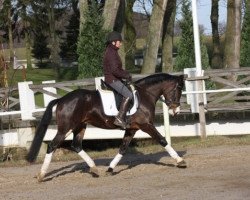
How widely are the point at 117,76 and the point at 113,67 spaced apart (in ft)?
0.60

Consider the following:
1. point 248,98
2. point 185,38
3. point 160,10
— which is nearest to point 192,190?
point 248,98

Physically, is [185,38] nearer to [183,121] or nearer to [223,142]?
[183,121]

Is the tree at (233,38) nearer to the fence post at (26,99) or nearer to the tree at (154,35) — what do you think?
the tree at (154,35)

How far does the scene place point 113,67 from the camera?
1214cm

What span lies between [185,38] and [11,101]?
37.8ft

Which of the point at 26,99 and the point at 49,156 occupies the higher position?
the point at 26,99

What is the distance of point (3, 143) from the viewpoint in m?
19.3

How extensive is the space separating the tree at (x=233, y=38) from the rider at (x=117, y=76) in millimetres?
14101

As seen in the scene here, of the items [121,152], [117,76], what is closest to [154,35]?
[121,152]

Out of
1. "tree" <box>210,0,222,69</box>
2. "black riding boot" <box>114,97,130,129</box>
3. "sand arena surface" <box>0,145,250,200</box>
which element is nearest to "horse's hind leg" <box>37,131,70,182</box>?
"sand arena surface" <box>0,145,250,200</box>

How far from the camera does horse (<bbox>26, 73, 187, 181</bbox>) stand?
1223 centimetres

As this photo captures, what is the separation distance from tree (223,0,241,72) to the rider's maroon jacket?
46.3 ft

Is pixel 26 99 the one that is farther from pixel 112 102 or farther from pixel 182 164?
pixel 182 164

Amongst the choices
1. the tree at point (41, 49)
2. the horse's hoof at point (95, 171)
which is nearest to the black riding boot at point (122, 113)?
the horse's hoof at point (95, 171)
